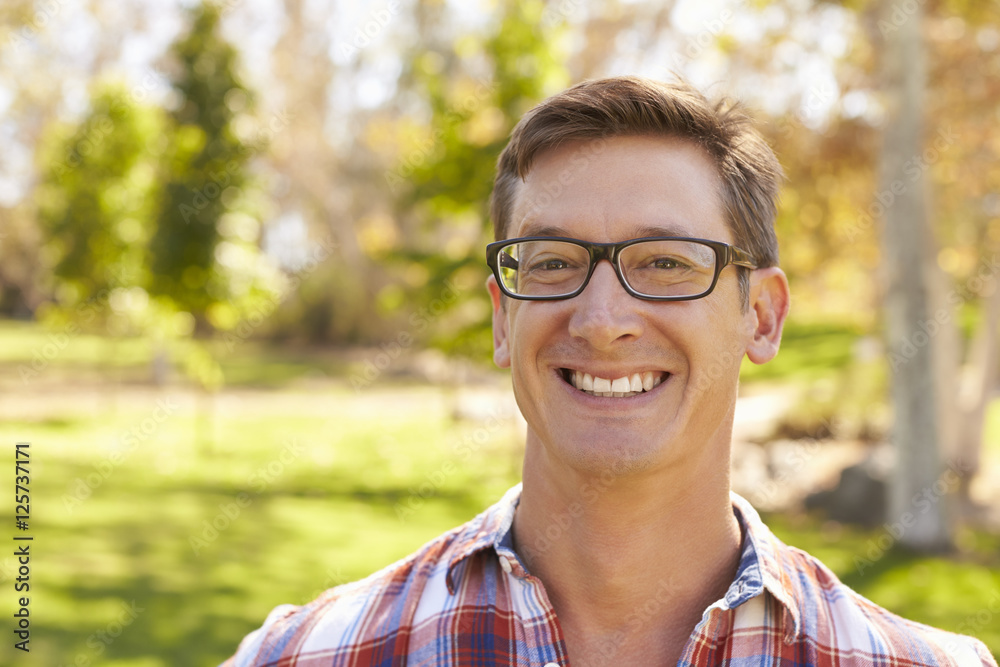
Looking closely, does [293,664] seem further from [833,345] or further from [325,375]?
[833,345]

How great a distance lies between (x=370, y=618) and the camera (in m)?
1.67

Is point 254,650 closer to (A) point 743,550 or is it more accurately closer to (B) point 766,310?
(A) point 743,550

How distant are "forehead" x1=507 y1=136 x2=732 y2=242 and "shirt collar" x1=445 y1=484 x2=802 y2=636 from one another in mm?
603

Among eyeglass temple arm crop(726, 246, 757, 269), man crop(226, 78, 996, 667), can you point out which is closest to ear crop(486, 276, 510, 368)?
man crop(226, 78, 996, 667)

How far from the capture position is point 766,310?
6.09 feet

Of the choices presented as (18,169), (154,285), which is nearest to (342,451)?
(154,285)

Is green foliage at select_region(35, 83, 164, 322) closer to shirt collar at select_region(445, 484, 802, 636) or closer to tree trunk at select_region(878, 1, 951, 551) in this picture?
tree trunk at select_region(878, 1, 951, 551)

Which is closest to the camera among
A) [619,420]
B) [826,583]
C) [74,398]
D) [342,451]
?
[619,420]

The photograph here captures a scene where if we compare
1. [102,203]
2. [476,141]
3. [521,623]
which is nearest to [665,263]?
[521,623]

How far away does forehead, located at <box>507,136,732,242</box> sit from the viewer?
5.31 feet

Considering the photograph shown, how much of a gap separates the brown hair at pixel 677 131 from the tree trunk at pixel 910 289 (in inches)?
282

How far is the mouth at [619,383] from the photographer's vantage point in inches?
63.1

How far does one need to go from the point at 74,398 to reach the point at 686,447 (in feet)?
62.6

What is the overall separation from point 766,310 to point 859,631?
0.69 metres
